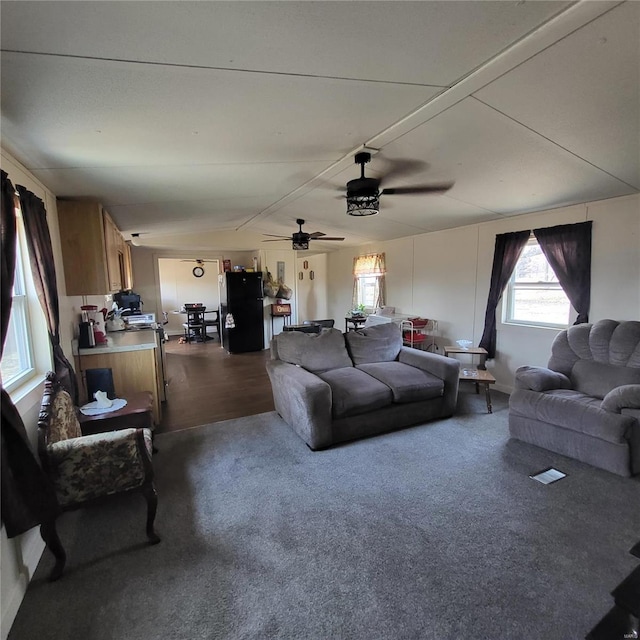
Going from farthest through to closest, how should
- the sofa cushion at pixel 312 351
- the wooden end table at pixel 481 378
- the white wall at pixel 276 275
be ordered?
1. the white wall at pixel 276 275
2. the wooden end table at pixel 481 378
3. the sofa cushion at pixel 312 351

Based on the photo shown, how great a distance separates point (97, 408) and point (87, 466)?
0.93 metres

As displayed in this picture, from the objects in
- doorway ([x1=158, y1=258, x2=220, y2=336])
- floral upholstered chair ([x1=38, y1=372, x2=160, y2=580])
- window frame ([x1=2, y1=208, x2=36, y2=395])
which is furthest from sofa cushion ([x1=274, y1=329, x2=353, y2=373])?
doorway ([x1=158, y1=258, x2=220, y2=336])

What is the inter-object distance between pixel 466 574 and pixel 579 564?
613 mm

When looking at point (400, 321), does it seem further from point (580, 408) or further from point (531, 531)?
point (531, 531)

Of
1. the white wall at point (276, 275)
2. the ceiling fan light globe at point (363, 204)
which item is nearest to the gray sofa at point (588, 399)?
the ceiling fan light globe at point (363, 204)

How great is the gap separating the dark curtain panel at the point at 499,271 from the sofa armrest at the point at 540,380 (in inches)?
54.8

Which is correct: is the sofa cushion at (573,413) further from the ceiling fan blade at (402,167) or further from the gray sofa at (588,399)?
the ceiling fan blade at (402,167)

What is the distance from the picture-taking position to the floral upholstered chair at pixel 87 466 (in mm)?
1723

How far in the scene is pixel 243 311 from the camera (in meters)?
7.12

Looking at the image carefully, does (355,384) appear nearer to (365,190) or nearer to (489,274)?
(365,190)

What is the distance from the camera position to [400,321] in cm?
558

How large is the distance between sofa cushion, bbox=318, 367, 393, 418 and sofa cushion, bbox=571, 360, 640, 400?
1.76 metres

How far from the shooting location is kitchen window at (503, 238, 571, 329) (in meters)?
3.96

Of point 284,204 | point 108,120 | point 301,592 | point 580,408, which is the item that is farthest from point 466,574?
point 284,204
